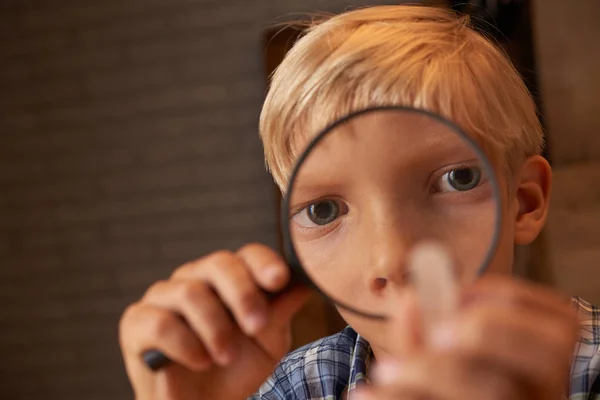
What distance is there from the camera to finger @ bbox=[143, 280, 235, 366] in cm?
72

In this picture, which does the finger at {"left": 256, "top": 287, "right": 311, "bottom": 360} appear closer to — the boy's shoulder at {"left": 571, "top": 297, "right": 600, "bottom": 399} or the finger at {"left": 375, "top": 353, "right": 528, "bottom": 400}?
the finger at {"left": 375, "top": 353, "right": 528, "bottom": 400}

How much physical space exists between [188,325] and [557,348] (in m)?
0.38

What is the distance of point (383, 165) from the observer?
2.40ft

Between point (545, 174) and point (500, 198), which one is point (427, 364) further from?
point (545, 174)

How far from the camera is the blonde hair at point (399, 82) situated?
0.85m

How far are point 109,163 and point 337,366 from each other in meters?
1.68

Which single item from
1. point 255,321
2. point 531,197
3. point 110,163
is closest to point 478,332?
point 255,321

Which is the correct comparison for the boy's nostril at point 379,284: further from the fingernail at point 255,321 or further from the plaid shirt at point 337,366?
the plaid shirt at point 337,366

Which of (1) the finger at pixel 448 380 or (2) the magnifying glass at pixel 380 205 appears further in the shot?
(2) the magnifying glass at pixel 380 205

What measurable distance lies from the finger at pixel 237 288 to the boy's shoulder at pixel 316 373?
417 millimetres

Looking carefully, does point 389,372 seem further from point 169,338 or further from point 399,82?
point 399,82

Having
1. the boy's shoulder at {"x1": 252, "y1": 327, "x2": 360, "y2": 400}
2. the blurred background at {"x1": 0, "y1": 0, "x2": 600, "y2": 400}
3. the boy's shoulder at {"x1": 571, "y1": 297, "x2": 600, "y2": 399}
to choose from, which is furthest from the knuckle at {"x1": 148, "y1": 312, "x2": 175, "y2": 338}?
the blurred background at {"x1": 0, "y1": 0, "x2": 600, "y2": 400}

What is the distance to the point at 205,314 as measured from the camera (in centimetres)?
72

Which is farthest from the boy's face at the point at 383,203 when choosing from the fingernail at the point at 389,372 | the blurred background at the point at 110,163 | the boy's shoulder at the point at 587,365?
the blurred background at the point at 110,163
